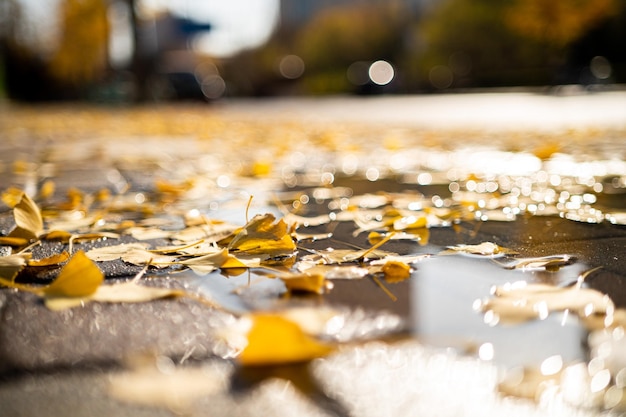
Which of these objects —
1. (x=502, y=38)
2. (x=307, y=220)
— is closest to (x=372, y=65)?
(x=502, y=38)

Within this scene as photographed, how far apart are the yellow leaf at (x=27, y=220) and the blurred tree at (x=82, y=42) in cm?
2399

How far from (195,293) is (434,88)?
1116 inches

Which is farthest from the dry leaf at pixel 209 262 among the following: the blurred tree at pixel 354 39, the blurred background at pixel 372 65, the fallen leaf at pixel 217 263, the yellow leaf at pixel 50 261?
the blurred tree at pixel 354 39

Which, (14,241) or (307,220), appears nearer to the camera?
(14,241)

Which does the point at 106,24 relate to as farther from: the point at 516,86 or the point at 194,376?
the point at 194,376

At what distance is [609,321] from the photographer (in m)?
1.03

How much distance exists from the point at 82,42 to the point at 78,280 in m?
28.2

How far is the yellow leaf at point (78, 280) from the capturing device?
3.81 feet

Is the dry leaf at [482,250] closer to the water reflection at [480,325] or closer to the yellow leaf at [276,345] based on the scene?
the water reflection at [480,325]

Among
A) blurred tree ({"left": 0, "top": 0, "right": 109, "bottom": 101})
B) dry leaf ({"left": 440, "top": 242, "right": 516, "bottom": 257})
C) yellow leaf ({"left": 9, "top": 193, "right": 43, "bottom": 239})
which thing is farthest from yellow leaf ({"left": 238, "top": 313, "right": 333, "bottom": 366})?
blurred tree ({"left": 0, "top": 0, "right": 109, "bottom": 101})

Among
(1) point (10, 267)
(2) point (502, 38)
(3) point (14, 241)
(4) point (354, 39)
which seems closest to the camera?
(1) point (10, 267)

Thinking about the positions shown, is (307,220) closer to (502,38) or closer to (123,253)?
(123,253)

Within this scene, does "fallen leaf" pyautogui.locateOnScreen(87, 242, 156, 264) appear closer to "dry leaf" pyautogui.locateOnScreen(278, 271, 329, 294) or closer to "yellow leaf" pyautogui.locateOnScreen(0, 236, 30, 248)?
"yellow leaf" pyautogui.locateOnScreen(0, 236, 30, 248)

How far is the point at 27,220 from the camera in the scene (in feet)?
5.64
